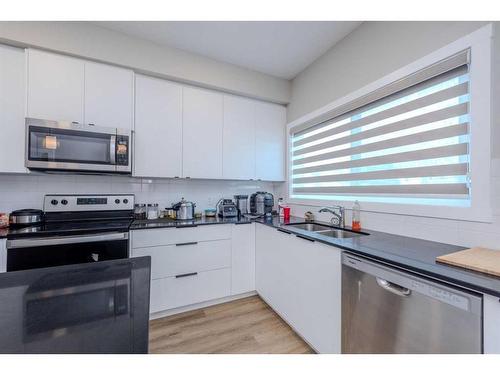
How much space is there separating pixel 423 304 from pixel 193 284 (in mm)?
1791

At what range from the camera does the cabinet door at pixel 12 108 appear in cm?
171

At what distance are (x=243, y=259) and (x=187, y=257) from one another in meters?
0.59

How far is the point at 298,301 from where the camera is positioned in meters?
1.69

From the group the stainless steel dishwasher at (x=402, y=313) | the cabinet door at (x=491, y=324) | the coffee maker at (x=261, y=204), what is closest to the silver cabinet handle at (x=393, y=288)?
the stainless steel dishwasher at (x=402, y=313)

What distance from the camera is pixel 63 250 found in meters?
1.62

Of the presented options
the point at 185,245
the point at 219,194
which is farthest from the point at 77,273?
the point at 219,194

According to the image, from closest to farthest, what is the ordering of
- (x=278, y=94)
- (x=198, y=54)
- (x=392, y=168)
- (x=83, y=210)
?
(x=392, y=168) < (x=83, y=210) < (x=198, y=54) < (x=278, y=94)

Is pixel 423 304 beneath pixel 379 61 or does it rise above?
beneath

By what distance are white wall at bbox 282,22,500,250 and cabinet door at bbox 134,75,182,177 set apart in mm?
1485

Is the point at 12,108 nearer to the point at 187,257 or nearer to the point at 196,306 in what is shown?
the point at 187,257

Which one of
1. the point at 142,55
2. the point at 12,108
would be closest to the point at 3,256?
the point at 12,108

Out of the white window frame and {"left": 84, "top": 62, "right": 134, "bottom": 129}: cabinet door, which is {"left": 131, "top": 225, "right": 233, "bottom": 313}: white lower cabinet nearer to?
{"left": 84, "top": 62, "right": 134, "bottom": 129}: cabinet door

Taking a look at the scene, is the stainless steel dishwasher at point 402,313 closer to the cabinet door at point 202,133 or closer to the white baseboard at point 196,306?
the white baseboard at point 196,306
